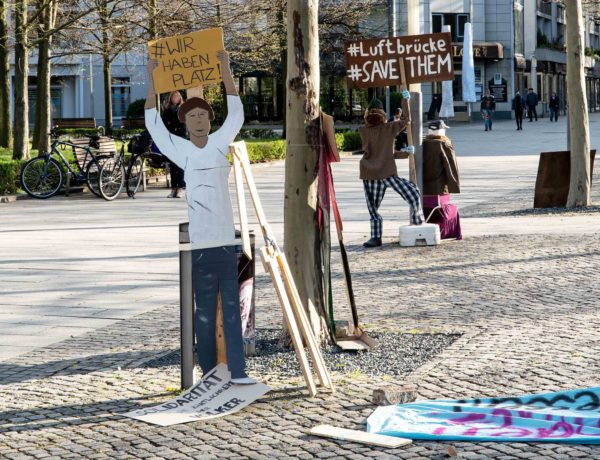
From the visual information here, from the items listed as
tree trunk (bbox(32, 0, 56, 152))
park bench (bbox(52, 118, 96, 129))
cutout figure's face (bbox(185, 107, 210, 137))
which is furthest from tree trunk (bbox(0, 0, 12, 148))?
cutout figure's face (bbox(185, 107, 210, 137))

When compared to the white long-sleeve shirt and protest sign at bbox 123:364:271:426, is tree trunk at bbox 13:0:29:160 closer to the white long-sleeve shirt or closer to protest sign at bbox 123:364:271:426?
the white long-sleeve shirt

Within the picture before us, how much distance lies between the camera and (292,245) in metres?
7.85

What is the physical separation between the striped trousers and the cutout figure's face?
6941 millimetres

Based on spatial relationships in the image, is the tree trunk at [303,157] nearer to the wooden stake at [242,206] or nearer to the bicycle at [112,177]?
the wooden stake at [242,206]

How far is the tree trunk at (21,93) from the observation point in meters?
25.2

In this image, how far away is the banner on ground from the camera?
563 centimetres

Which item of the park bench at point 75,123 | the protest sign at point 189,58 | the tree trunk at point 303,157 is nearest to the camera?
the protest sign at point 189,58

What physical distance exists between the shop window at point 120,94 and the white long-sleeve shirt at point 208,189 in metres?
58.8

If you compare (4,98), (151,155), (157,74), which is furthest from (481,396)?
(4,98)

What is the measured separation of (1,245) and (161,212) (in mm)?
4318

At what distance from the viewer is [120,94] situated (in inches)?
2589

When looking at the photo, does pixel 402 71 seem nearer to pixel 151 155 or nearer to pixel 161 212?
pixel 161 212

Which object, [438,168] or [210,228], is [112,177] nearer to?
[438,168]

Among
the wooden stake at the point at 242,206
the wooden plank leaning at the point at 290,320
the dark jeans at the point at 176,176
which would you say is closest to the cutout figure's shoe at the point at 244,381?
the wooden plank leaning at the point at 290,320
